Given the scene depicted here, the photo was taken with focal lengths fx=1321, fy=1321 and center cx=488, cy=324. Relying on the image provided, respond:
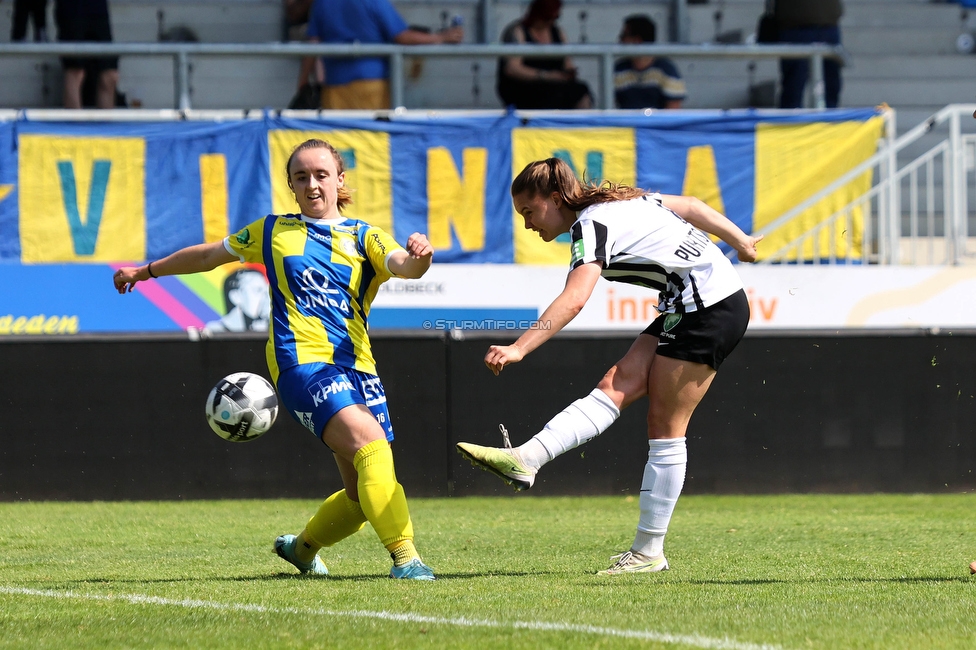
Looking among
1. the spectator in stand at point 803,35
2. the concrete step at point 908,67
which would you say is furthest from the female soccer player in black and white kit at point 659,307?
the concrete step at point 908,67

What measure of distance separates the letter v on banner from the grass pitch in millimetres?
4068

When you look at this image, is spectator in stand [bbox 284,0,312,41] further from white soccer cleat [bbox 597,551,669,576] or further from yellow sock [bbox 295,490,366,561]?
white soccer cleat [bbox 597,551,669,576]

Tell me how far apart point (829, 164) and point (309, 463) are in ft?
21.9

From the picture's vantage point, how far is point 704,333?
5.80m

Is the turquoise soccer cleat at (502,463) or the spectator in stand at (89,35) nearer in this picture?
the turquoise soccer cleat at (502,463)

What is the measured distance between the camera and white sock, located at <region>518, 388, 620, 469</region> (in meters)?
5.50

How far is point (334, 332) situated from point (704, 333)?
162cm

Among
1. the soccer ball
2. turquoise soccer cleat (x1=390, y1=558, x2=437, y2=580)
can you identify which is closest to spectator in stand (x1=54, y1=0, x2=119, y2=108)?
the soccer ball

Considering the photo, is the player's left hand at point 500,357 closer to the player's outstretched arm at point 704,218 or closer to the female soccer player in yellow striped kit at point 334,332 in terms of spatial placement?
the female soccer player in yellow striped kit at point 334,332

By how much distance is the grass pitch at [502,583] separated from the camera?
4.30 metres

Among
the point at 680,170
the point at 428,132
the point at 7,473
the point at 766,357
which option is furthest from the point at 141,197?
the point at 766,357

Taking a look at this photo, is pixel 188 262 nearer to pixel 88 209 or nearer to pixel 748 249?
pixel 748 249

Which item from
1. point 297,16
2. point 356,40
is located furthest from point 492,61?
point 297,16

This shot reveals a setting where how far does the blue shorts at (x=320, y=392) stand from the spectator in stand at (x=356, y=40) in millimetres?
8633
